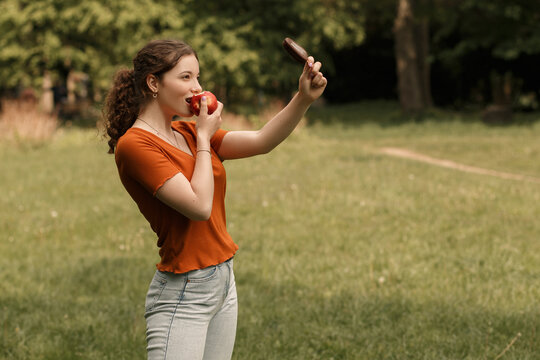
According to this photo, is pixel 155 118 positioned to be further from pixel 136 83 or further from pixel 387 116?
pixel 387 116

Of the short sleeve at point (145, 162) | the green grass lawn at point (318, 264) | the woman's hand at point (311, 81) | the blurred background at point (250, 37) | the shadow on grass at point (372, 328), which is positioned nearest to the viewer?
the short sleeve at point (145, 162)

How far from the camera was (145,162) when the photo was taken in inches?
87.5

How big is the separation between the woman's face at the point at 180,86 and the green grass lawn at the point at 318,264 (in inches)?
94.4

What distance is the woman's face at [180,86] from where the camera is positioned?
92.2 inches

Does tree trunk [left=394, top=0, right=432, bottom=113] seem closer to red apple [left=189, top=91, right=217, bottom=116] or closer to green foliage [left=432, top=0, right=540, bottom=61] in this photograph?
green foliage [left=432, top=0, right=540, bottom=61]

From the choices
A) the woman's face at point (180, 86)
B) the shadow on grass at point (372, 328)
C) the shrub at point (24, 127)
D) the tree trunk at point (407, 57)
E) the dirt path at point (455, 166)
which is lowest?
the shadow on grass at point (372, 328)

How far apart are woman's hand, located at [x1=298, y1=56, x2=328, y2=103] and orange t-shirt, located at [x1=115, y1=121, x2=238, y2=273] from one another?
0.48m

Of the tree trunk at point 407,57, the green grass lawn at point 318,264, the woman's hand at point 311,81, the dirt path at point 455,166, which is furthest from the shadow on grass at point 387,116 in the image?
the woman's hand at point 311,81

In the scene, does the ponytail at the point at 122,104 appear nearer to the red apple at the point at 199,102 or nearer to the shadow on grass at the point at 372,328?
the red apple at the point at 199,102

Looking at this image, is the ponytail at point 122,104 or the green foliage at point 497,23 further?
the green foliage at point 497,23

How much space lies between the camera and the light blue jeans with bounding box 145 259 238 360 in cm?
234

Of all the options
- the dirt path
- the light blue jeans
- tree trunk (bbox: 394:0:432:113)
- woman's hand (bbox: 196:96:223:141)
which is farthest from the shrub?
woman's hand (bbox: 196:96:223:141)

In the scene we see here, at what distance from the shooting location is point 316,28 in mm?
23828

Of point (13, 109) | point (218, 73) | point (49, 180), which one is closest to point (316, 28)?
point (218, 73)
